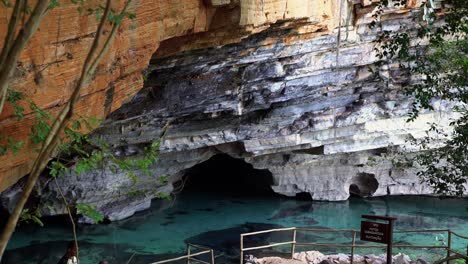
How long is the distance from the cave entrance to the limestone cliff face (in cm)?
968

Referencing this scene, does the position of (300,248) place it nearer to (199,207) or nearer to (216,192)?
(199,207)

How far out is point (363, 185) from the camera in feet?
56.5

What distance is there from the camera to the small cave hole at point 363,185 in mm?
17078

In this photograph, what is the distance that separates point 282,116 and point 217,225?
2.94 metres

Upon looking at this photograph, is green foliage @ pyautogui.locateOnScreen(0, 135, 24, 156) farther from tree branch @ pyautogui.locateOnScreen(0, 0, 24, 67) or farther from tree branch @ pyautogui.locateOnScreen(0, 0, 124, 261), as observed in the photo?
tree branch @ pyautogui.locateOnScreen(0, 0, 24, 67)

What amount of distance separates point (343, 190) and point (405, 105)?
319 cm

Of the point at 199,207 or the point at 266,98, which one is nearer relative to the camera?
the point at 266,98

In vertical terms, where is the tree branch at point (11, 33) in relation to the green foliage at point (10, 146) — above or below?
above

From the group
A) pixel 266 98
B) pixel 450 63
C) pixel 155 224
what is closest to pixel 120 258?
pixel 155 224

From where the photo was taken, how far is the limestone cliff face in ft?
14.9

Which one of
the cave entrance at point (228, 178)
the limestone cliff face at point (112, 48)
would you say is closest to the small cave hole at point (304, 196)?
the cave entrance at point (228, 178)

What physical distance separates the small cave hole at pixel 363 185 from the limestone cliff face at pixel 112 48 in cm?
969

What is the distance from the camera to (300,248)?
12133 millimetres

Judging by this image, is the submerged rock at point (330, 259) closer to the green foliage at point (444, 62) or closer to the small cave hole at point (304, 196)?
the green foliage at point (444, 62)
